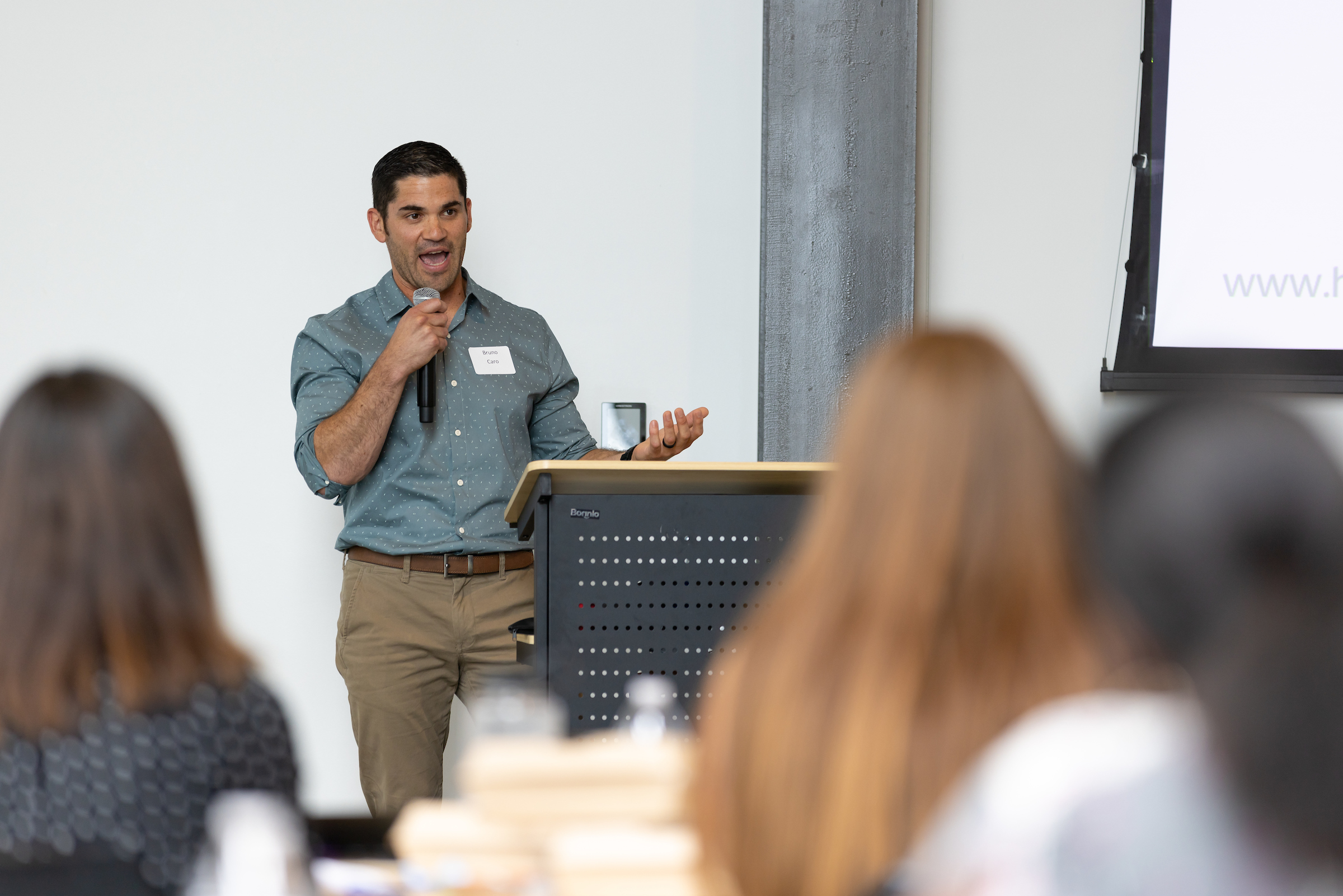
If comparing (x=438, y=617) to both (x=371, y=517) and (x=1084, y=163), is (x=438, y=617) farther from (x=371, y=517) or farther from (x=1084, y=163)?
(x=1084, y=163)

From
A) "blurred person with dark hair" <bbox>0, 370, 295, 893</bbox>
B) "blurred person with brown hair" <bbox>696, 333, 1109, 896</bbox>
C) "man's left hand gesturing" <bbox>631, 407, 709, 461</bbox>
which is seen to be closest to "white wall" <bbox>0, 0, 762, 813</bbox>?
"man's left hand gesturing" <bbox>631, 407, 709, 461</bbox>

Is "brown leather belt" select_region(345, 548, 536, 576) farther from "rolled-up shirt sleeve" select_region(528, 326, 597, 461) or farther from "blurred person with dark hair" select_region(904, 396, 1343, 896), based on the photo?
"blurred person with dark hair" select_region(904, 396, 1343, 896)

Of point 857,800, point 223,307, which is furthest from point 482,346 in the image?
point 857,800

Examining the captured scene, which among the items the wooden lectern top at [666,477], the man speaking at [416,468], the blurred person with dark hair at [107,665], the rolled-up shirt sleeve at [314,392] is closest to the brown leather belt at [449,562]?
the man speaking at [416,468]

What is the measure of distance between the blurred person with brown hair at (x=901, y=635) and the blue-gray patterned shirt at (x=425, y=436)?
85.8 inches

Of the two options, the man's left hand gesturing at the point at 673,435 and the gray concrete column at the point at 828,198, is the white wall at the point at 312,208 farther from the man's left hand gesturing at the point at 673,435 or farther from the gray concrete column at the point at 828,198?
the man's left hand gesturing at the point at 673,435

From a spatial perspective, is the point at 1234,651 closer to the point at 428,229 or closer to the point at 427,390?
the point at 427,390

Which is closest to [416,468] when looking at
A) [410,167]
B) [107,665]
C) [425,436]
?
[425,436]

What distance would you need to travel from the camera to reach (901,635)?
96cm

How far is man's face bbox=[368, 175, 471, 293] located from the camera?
127 inches

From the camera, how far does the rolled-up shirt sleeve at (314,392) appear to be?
3096 millimetres

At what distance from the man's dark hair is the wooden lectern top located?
1236 mm

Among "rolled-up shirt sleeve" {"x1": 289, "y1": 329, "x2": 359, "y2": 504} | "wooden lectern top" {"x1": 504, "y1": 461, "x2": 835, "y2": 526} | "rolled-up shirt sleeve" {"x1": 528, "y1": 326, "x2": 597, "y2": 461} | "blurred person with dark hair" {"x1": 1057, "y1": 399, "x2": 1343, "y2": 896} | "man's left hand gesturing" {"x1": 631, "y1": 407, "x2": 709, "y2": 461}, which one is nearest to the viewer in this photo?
"blurred person with dark hair" {"x1": 1057, "y1": 399, "x2": 1343, "y2": 896}

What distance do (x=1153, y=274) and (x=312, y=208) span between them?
2.54m
